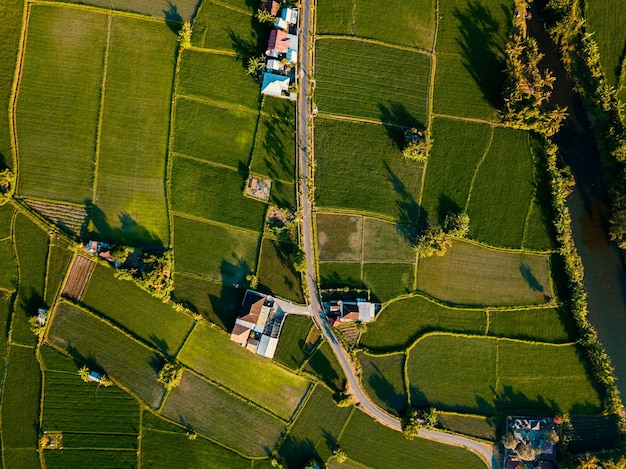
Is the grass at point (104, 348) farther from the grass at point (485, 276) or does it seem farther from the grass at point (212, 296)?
the grass at point (485, 276)

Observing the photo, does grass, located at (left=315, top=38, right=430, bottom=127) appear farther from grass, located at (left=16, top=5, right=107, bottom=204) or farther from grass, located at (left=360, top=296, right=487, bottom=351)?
grass, located at (left=16, top=5, right=107, bottom=204)

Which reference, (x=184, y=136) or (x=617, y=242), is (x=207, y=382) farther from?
(x=617, y=242)

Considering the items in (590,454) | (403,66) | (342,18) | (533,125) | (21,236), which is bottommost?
(590,454)

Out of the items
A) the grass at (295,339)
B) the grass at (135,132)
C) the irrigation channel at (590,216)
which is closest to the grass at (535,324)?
the irrigation channel at (590,216)

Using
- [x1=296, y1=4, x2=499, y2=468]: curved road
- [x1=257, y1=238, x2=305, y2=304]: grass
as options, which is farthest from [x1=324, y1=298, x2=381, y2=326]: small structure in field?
[x1=257, y1=238, x2=305, y2=304]: grass

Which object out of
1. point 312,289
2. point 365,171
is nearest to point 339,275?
point 312,289

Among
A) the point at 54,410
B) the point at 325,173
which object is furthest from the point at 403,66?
the point at 54,410

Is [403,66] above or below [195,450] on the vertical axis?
above
